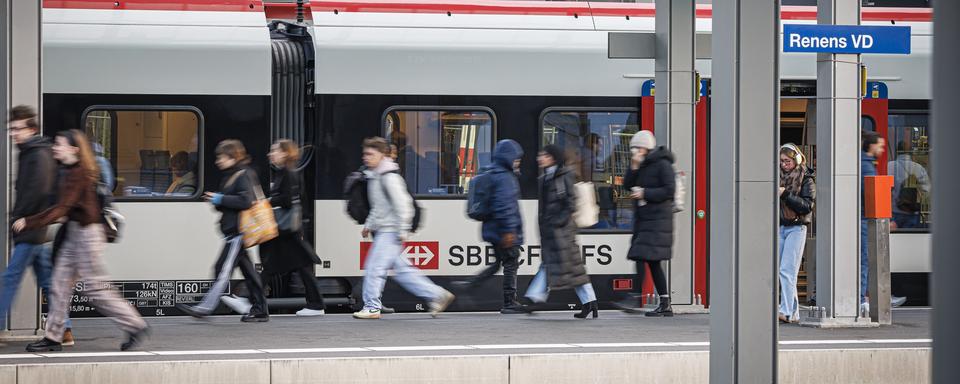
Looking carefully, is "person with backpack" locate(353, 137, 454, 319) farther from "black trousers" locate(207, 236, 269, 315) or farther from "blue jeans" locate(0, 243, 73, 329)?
"blue jeans" locate(0, 243, 73, 329)

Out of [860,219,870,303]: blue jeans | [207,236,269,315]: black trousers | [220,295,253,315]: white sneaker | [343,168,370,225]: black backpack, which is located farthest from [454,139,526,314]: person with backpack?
[860,219,870,303]: blue jeans

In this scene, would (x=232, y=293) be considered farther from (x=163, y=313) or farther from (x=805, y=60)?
(x=805, y=60)

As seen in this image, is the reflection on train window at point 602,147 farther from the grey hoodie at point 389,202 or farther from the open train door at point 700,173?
the grey hoodie at point 389,202

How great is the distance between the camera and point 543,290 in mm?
10562

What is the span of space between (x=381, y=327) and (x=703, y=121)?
419 cm

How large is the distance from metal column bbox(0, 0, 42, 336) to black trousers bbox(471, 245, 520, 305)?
3933 millimetres

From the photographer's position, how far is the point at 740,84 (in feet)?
19.4

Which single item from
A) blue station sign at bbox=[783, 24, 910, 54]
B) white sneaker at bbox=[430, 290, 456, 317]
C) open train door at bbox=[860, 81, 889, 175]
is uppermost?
blue station sign at bbox=[783, 24, 910, 54]

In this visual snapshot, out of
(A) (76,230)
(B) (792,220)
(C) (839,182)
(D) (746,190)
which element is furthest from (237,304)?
(D) (746,190)

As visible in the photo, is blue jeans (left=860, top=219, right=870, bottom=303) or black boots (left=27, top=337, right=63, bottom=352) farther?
blue jeans (left=860, top=219, right=870, bottom=303)

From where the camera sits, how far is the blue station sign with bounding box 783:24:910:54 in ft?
30.6

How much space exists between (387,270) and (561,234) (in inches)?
58.2

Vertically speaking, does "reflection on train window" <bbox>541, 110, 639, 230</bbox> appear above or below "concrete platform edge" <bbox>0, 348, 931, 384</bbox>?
above

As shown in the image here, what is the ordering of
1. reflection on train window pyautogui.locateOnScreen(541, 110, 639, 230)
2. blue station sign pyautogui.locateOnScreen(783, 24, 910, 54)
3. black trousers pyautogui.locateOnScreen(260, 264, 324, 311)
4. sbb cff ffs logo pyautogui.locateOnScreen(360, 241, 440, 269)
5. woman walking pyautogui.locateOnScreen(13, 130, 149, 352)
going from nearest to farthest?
woman walking pyautogui.locateOnScreen(13, 130, 149, 352) → blue station sign pyautogui.locateOnScreen(783, 24, 910, 54) → black trousers pyautogui.locateOnScreen(260, 264, 324, 311) → sbb cff ffs logo pyautogui.locateOnScreen(360, 241, 440, 269) → reflection on train window pyautogui.locateOnScreen(541, 110, 639, 230)
